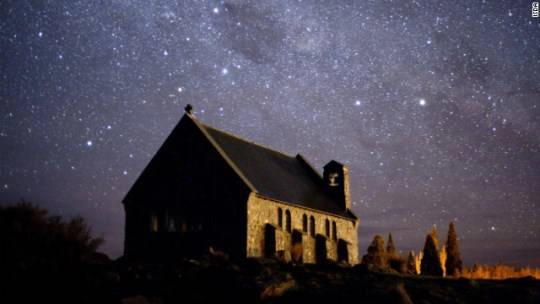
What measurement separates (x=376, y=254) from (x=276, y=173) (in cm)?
1414

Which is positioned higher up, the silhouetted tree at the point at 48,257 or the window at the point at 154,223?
the window at the point at 154,223

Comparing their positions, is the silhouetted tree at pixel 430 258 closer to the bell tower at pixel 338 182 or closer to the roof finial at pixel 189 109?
the bell tower at pixel 338 182

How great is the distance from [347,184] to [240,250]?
807 inches

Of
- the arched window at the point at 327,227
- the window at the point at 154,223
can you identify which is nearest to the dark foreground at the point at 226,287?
the window at the point at 154,223

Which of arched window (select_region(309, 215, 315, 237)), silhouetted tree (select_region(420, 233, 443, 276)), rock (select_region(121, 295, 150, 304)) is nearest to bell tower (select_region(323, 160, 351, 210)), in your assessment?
arched window (select_region(309, 215, 315, 237))

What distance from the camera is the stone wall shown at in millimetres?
34969

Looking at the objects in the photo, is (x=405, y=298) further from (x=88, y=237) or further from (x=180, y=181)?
(x=180, y=181)

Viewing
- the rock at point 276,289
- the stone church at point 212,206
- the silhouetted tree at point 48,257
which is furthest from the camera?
the stone church at point 212,206

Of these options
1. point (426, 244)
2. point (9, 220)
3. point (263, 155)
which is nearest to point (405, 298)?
point (9, 220)

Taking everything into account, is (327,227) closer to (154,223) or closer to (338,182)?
(338,182)

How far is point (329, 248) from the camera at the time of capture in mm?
42312

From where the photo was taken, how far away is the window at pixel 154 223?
37.1 metres

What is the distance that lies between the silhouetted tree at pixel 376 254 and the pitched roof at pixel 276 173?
393 centimetres

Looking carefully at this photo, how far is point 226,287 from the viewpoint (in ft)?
74.0
